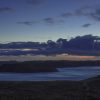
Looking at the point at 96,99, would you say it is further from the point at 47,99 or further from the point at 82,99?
the point at 47,99

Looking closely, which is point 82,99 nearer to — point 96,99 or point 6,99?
point 96,99

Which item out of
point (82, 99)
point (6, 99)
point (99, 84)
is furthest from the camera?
point (99, 84)

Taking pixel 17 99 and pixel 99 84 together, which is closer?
Answer: pixel 17 99

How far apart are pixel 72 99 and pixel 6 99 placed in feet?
43.3

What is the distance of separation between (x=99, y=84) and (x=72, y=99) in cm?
7520

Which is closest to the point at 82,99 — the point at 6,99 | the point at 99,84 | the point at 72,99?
the point at 72,99

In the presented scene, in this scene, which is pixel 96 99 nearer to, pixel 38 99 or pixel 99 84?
pixel 38 99

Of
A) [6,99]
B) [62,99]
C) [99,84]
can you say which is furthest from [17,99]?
[99,84]

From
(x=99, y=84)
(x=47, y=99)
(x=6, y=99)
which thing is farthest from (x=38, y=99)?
(x=99, y=84)

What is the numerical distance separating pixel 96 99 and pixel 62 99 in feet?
21.4

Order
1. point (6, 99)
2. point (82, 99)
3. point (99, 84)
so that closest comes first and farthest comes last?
point (6, 99)
point (82, 99)
point (99, 84)

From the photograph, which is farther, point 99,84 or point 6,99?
point 99,84

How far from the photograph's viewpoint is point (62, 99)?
272 feet

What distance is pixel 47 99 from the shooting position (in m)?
80.2
